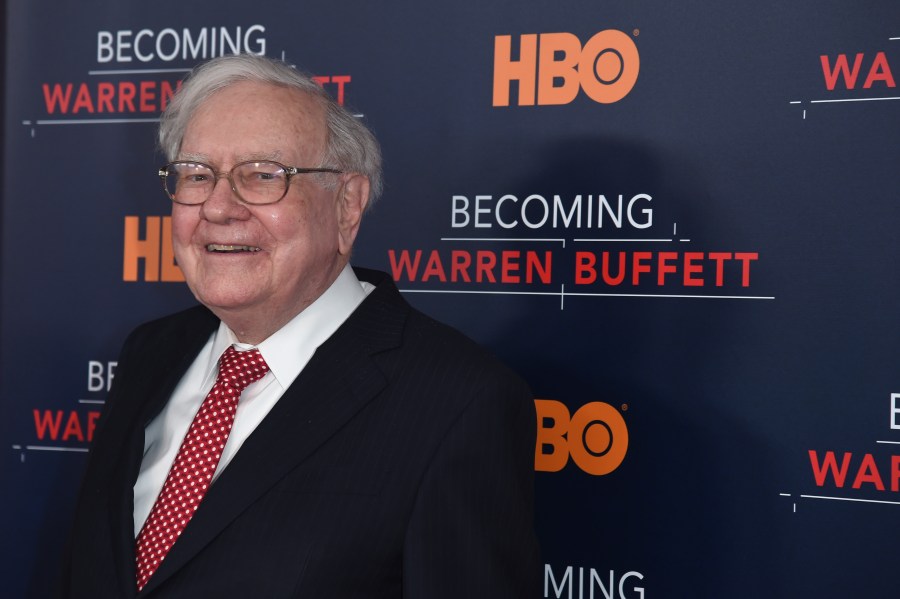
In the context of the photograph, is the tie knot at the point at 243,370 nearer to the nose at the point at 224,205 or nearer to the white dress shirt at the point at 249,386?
the white dress shirt at the point at 249,386

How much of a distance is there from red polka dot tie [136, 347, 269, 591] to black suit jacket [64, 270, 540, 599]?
0.03 m

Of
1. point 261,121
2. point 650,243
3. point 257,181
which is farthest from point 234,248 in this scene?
point 650,243

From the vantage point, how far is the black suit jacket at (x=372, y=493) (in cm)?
155

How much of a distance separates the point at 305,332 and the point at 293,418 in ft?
0.61

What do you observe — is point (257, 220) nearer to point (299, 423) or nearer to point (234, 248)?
point (234, 248)

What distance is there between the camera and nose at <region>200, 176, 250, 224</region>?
5.70ft

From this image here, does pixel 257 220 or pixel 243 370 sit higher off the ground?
pixel 257 220

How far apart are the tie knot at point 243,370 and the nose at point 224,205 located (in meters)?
0.24

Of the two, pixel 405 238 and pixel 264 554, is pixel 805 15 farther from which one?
pixel 264 554

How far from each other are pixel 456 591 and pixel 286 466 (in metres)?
0.33

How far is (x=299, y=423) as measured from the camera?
1659 millimetres

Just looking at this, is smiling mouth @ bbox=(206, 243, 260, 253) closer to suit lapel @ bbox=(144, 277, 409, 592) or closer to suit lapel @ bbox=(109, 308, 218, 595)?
suit lapel @ bbox=(144, 277, 409, 592)

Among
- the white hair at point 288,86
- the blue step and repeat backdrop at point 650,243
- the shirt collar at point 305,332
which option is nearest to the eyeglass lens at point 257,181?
the white hair at point 288,86

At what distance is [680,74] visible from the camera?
7.59ft
